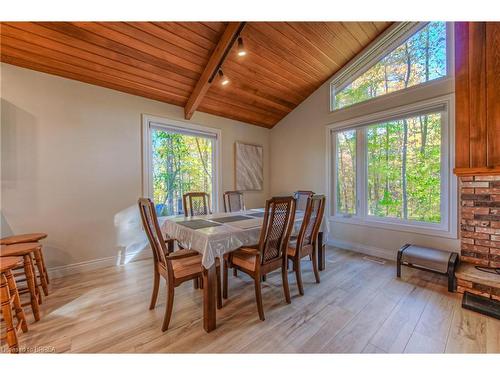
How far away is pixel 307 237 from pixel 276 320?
977mm

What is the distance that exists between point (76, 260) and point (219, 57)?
10.5 ft

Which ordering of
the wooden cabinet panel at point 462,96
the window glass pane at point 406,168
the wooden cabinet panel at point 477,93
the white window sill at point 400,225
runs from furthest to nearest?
the window glass pane at point 406,168, the white window sill at point 400,225, the wooden cabinet panel at point 462,96, the wooden cabinet panel at point 477,93

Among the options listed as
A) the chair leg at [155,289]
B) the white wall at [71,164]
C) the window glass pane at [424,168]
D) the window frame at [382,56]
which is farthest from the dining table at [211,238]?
A: the window frame at [382,56]

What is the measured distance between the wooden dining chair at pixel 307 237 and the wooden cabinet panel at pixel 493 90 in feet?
5.58

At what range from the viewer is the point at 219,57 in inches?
105

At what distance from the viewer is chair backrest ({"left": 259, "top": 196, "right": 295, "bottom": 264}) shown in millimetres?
1778

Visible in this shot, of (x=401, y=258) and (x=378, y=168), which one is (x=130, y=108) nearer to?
(x=378, y=168)

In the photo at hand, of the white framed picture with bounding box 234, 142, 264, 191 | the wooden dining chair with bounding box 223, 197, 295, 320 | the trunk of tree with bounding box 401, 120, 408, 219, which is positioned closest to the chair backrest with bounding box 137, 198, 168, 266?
the wooden dining chair with bounding box 223, 197, 295, 320

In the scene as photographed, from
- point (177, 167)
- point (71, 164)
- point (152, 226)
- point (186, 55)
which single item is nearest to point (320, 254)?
point (152, 226)

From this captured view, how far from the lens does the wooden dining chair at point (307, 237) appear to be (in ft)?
7.12

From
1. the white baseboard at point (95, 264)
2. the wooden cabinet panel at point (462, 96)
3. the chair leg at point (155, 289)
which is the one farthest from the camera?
the white baseboard at point (95, 264)

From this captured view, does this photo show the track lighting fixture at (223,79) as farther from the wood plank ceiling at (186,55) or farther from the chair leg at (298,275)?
the chair leg at (298,275)

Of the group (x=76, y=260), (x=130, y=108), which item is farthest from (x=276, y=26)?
(x=76, y=260)

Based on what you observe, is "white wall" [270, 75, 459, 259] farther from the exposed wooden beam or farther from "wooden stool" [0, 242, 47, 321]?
"wooden stool" [0, 242, 47, 321]
